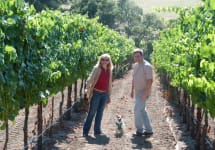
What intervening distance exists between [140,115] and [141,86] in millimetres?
703

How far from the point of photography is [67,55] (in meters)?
10.9

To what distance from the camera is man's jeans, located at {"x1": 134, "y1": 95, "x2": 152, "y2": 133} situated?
10.5m

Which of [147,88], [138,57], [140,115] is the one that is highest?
[138,57]

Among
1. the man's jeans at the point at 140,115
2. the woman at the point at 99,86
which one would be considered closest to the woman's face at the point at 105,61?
the woman at the point at 99,86

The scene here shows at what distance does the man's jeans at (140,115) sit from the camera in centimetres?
1054

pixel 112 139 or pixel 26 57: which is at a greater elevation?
pixel 26 57

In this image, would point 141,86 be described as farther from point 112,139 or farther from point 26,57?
point 26,57

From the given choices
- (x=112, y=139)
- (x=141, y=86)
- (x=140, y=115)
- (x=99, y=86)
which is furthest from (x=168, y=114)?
(x=99, y=86)

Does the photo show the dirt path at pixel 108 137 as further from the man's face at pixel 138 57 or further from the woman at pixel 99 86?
the man's face at pixel 138 57

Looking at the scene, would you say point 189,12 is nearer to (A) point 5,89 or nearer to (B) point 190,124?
(B) point 190,124

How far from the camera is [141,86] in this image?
34.3 feet

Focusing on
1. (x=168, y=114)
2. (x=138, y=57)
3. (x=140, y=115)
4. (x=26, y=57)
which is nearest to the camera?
(x=26, y=57)

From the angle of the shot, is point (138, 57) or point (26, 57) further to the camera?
point (138, 57)

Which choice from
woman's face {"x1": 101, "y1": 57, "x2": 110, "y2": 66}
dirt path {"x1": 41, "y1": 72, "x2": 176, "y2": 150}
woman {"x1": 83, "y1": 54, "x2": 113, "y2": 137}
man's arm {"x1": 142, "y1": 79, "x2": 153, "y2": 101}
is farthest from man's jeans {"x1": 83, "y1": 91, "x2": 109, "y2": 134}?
man's arm {"x1": 142, "y1": 79, "x2": 153, "y2": 101}
